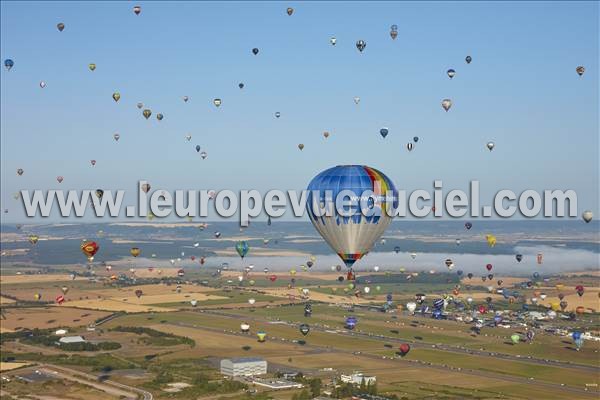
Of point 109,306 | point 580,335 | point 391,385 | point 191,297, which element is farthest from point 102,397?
point 191,297

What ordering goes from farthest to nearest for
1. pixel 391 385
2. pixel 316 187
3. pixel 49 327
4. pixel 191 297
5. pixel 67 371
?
pixel 191 297
pixel 49 327
pixel 67 371
pixel 391 385
pixel 316 187

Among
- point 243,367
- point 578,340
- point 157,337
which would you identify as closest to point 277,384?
point 243,367

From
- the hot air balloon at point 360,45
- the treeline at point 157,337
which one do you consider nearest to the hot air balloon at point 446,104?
the hot air balloon at point 360,45

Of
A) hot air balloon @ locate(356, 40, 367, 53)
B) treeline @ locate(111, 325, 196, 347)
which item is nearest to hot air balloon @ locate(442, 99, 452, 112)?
hot air balloon @ locate(356, 40, 367, 53)

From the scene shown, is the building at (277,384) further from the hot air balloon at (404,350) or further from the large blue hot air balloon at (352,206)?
the hot air balloon at (404,350)

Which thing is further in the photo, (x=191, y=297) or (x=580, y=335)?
(x=191, y=297)

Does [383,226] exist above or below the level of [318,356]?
above

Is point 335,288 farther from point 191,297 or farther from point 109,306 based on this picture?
point 109,306
